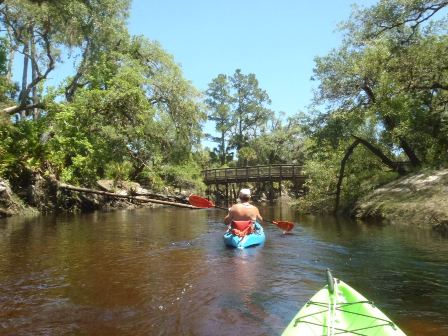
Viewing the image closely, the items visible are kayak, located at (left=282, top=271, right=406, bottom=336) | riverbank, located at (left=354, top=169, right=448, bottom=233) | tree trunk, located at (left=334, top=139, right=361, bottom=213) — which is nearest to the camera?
kayak, located at (left=282, top=271, right=406, bottom=336)

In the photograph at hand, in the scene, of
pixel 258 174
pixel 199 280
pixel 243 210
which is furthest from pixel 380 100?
pixel 258 174

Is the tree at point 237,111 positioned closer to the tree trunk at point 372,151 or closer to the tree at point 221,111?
the tree at point 221,111

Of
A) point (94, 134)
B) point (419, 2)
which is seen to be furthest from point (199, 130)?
point (419, 2)

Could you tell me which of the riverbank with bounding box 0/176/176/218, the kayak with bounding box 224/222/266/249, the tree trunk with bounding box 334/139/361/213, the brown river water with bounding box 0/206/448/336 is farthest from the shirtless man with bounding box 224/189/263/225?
the tree trunk with bounding box 334/139/361/213

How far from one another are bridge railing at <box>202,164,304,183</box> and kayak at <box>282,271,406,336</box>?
3341 centimetres

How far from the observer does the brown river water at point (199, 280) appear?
5136 mm

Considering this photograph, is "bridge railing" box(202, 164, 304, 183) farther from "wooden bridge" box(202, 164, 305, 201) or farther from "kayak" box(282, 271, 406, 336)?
"kayak" box(282, 271, 406, 336)

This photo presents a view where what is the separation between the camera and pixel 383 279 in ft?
24.0

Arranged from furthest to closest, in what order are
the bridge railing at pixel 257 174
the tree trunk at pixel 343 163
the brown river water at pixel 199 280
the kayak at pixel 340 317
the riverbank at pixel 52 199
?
the bridge railing at pixel 257 174 → the riverbank at pixel 52 199 → the tree trunk at pixel 343 163 → the brown river water at pixel 199 280 → the kayak at pixel 340 317

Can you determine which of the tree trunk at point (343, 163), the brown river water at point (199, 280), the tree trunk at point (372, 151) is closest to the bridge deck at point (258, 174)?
the tree trunk at point (372, 151)

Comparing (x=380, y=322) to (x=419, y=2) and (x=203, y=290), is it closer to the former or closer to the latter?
(x=203, y=290)

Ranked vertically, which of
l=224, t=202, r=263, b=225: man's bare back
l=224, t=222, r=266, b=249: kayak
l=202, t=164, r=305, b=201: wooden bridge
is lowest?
l=224, t=222, r=266, b=249: kayak

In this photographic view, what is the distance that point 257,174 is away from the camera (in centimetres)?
3991

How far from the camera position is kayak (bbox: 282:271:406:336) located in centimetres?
377
